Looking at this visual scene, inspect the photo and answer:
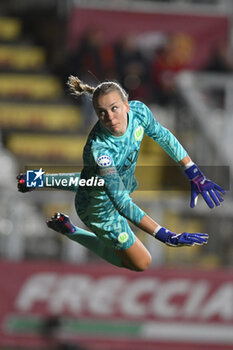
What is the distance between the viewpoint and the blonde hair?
140 inches

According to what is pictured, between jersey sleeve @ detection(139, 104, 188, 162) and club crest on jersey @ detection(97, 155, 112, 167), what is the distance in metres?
0.40

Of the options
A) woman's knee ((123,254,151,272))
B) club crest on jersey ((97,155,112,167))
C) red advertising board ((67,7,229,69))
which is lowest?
woman's knee ((123,254,151,272))

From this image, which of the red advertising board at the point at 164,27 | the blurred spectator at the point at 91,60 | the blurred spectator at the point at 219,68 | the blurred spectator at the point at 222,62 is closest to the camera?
the blurred spectator at the point at 91,60

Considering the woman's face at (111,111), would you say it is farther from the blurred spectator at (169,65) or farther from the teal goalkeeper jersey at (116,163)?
the blurred spectator at (169,65)

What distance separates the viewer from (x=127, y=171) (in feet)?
12.5

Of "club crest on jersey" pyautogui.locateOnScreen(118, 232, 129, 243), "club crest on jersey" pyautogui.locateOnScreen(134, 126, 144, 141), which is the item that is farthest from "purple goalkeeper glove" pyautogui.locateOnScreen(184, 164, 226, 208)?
"club crest on jersey" pyautogui.locateOnScreen(118, 232, 129, 243)

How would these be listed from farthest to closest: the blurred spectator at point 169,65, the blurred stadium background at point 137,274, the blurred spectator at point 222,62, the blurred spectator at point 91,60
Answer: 1. the blurred spectator at point 222,62
2. the blurred spectator at point 91,60
3. the blurred spectator at point 169,65
4. the blurred stadium background at point 137,274

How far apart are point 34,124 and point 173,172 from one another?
49.7 feet

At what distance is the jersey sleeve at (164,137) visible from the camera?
3.96 meters

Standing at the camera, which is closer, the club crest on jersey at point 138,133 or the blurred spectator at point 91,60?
the club crest on jersey at point 138,133

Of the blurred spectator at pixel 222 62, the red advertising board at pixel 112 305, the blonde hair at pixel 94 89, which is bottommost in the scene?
the red advertising board at pixel 112 305

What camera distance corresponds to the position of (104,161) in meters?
3.61
